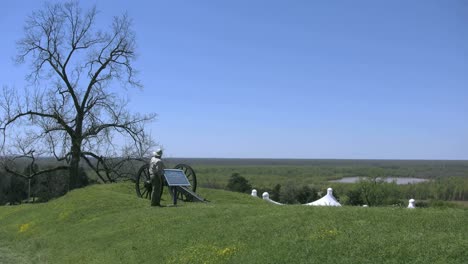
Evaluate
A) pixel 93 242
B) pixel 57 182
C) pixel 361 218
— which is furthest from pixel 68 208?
pixel 57 182

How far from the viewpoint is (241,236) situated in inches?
401

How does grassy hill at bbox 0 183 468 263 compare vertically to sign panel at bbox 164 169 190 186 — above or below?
below

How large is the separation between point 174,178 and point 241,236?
286 inches

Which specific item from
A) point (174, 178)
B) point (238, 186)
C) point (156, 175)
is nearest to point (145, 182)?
point (174, 178)

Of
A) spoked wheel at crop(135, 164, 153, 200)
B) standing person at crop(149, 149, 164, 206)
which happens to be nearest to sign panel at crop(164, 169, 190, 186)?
standing person at crop(149, 149, 164, 206)

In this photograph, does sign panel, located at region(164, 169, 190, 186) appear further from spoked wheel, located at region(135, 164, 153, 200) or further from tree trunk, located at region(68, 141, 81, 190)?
tree trunk, located at region(68, 141, 81, 190)

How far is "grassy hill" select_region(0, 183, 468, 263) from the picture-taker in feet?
25.6

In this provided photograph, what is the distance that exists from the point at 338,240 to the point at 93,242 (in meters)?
7.24

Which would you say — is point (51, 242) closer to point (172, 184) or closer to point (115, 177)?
point (172, 184)

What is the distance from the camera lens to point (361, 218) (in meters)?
9.96

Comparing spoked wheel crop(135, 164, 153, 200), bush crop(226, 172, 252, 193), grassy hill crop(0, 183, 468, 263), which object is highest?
spoked wheel crop(135, 164, 153, 200)

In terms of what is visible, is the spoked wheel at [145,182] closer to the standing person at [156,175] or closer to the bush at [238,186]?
the standing person at [156,175]

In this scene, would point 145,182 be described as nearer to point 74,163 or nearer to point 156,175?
point 156,175

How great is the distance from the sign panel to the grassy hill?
113cm
